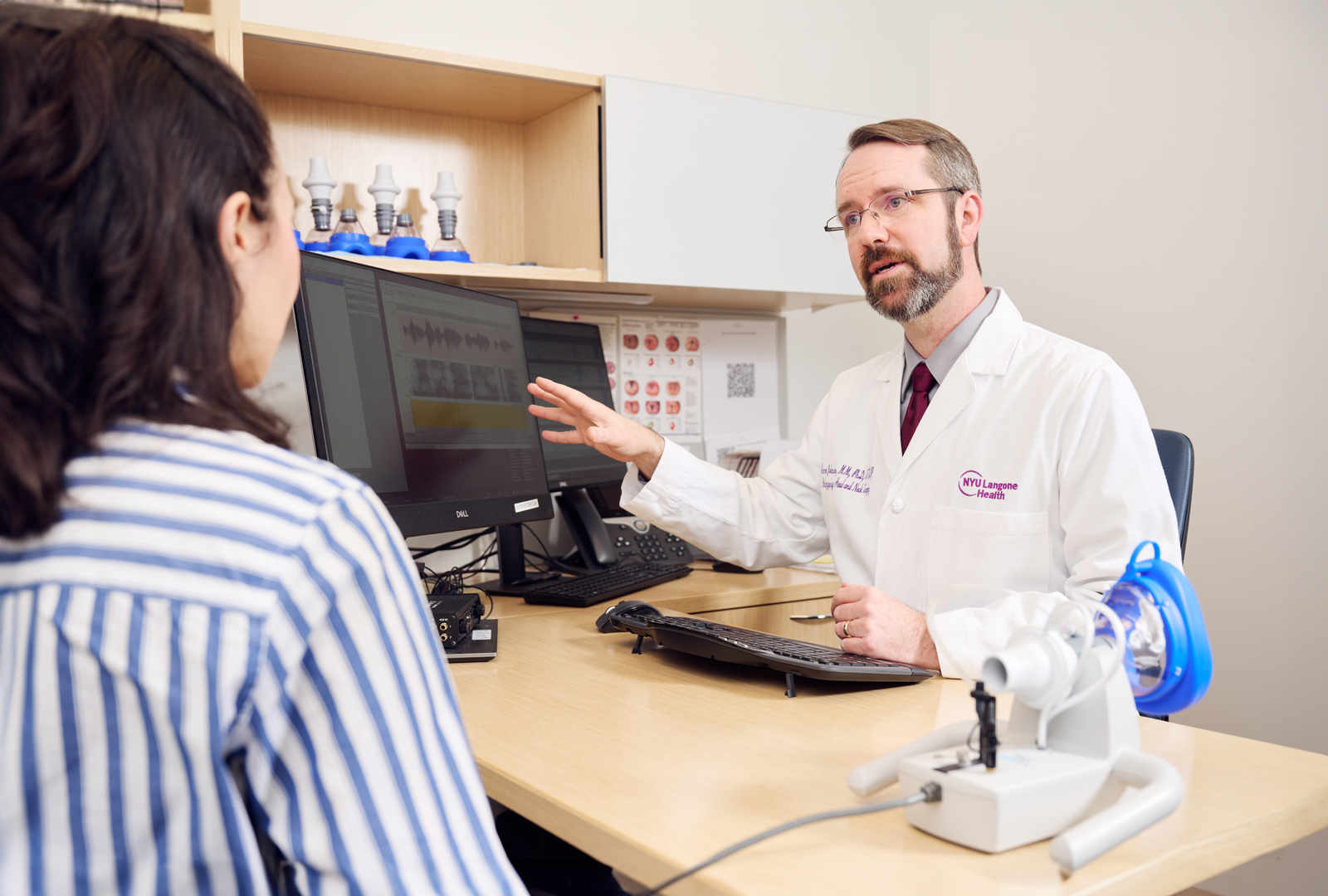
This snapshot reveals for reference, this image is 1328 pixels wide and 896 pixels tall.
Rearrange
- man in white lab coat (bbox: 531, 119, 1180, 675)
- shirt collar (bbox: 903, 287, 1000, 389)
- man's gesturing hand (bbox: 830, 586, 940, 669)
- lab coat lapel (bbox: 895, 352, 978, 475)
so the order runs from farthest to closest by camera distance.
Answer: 1. shirt collar (bbox: 903, 287, 1000, 389)
2. lab coat lapel (bbox: 895, 352, 978, 475)
3. man in white lab coat (bbox: 531, 119, 1180, 675)
4. man's gesturing hand (bbox: 830, 586, 940, 669)

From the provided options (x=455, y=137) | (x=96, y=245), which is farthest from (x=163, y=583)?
(x=455, y=137)

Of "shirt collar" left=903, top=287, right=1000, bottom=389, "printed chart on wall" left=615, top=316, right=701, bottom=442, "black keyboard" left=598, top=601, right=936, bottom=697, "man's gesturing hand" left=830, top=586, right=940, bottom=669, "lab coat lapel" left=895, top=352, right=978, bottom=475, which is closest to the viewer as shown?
"black keyboard" left=598, top=601, right=936, bottom=697

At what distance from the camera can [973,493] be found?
1.40 metres

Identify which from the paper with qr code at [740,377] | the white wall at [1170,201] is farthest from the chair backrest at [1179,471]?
the paper with qr code at [740,377]

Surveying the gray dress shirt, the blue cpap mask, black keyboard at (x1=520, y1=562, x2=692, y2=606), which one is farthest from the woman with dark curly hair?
the gray dress shirt

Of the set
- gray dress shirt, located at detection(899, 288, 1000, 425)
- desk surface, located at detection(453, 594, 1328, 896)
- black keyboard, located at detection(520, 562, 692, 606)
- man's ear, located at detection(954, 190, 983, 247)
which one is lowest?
black keyboard, located at detection(520, 562, 692, 606)

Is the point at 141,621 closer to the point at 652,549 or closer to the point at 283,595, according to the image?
the point at 283,595

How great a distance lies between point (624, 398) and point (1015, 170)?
1.20 metres

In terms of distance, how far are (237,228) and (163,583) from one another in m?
0.22

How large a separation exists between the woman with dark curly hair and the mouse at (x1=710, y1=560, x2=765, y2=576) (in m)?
1.39

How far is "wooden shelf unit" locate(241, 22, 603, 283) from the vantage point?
5.44 ft

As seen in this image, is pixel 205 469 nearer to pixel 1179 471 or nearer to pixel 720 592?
pixel 720 592

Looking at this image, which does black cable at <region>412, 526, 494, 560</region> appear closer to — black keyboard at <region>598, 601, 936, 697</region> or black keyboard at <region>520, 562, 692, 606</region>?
black keyboard at <region>520, 562, 692, 606</region>

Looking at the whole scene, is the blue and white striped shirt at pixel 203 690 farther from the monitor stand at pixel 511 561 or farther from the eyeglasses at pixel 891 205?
the eyeglasses at pixel 891 205
